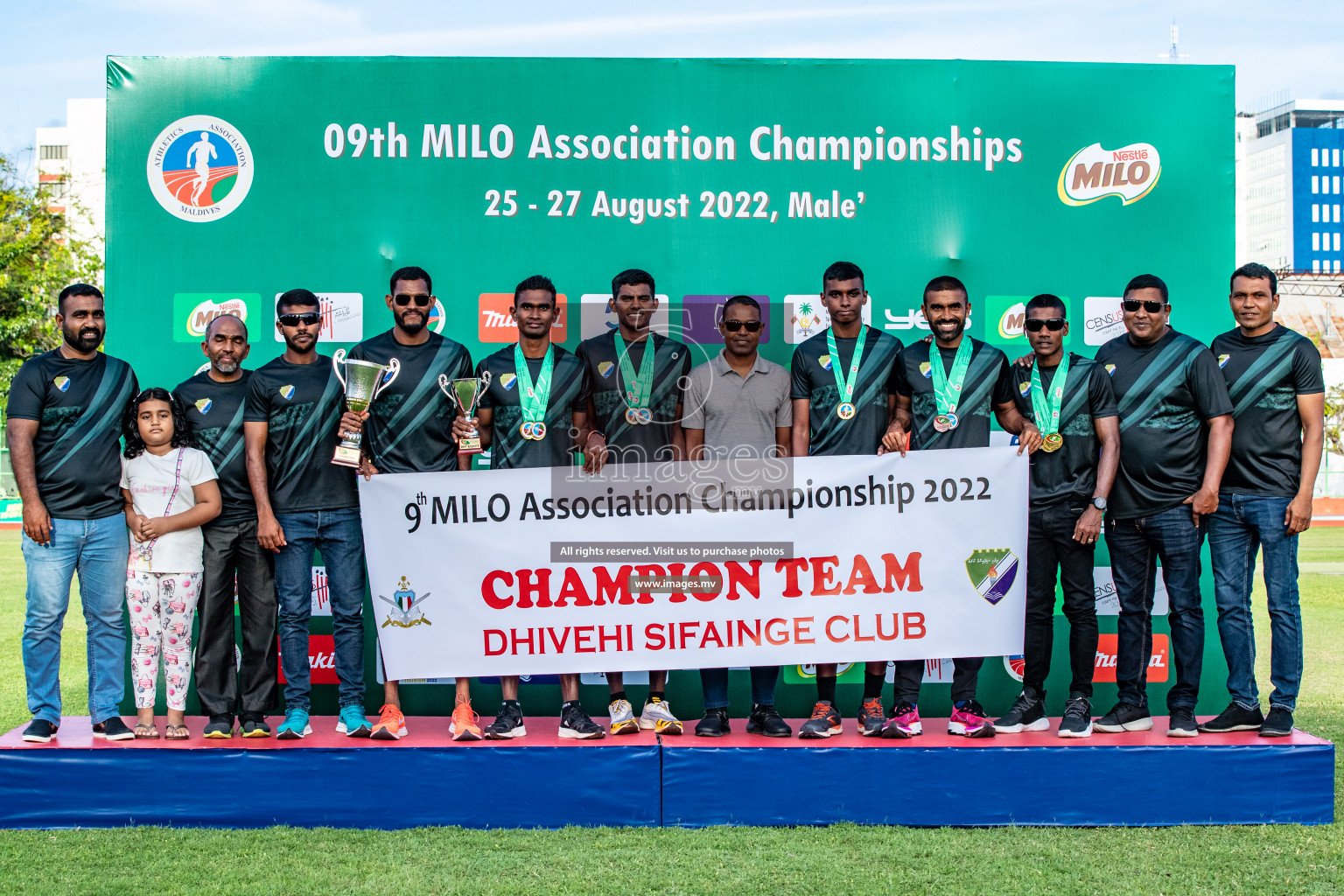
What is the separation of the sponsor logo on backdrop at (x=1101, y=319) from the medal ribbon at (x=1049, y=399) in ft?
4.51

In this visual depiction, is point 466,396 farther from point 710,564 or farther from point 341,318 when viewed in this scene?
point 341,318

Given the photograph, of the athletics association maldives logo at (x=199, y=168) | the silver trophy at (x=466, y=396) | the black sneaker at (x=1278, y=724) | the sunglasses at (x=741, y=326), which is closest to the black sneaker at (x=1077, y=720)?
the black sneaker at (x=1278, y=724)

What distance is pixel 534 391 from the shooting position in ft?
14.9

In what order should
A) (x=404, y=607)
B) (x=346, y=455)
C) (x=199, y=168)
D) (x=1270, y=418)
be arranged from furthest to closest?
(x=199, y=168) < (x=404, y=607) < (x=1270, y=418) < (x=346, y=455)

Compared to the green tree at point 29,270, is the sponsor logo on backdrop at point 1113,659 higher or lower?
lower

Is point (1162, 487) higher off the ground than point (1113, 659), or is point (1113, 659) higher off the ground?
point (1162, 487)

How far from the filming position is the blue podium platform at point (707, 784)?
4.32 m

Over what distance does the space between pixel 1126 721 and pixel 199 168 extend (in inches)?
204

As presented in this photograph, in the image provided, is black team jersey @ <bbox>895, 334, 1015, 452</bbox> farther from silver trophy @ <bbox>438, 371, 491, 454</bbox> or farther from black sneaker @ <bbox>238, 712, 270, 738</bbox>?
black sneaker @ <bbox>238, 712, 270, 738</bbox>

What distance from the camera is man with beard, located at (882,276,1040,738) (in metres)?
4.51

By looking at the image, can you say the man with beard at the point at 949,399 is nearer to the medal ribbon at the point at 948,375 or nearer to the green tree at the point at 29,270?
the medal ribbon at the point at 948,375

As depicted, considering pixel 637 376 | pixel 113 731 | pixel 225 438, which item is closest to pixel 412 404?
pixel 225 438

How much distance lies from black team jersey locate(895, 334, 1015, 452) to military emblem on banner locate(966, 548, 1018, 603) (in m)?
0.46

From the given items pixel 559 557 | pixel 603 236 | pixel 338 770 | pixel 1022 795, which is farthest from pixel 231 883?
pixel 603 236
